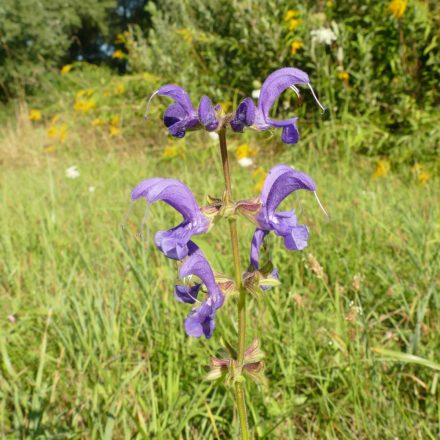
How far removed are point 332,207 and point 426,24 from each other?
185 centimetres

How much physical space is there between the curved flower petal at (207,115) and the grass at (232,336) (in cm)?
26

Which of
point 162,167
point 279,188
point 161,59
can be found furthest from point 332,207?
point 161,59

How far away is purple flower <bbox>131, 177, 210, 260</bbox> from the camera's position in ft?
3.23

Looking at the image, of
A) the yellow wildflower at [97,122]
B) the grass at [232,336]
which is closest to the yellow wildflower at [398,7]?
the grass at [232,336]

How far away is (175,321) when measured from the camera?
1.87 metres

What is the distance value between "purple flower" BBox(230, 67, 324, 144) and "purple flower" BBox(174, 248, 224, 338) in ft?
0.94

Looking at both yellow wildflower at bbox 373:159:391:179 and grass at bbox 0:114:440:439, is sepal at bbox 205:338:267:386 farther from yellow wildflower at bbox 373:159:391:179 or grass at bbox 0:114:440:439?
yellow wildflower at bbox 373:159:391:179

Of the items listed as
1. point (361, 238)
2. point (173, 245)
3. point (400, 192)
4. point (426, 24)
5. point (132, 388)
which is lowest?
point (400, 192)

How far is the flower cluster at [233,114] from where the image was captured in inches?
37.6

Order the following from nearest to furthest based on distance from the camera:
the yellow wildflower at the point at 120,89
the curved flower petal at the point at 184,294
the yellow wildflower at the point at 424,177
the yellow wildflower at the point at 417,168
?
1. the curved flower petal at the point at 184,294
2. the yellow wildflower at the point at 424,177
3. the yellow wildflower at the point at 417,168
4. the yellow wildflower at the point at 120,89

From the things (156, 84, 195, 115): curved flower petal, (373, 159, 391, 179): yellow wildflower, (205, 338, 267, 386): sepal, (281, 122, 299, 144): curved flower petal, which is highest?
(156, 84, 195, 115): curved flower petal

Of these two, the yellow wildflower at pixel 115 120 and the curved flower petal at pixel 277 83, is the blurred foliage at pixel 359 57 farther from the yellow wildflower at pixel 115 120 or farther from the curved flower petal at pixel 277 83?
the curved flower petal at pixel 277 83

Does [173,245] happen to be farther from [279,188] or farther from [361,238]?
[361,238]

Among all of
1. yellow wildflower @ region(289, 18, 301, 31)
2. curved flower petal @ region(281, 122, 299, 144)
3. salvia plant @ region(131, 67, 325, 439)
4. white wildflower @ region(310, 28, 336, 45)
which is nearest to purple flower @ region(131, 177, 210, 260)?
salvia plant @ region(131, 67, 325, 439)
